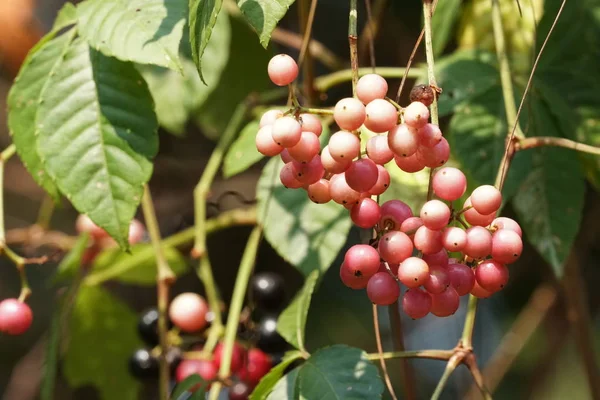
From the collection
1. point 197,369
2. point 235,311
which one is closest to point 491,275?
point 235,311

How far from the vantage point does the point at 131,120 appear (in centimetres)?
86

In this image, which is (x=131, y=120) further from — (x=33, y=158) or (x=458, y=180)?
(x=458, y=180)

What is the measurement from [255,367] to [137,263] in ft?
1.01

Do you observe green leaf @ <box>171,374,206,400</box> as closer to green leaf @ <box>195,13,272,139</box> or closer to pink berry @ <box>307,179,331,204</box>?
pink berry @ <box>307,179,331,204</box>

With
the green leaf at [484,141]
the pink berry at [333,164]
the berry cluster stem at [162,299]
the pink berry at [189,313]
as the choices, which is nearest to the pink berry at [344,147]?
the pink berry at [333,164]

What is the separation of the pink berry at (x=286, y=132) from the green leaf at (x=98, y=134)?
285 millimetres

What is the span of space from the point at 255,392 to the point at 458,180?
13.5 inches

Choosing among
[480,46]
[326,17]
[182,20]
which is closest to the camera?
[182,20]

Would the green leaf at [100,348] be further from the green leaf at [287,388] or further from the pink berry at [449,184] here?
the pink berry at [449,184]

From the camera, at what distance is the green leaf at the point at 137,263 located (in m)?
1.31

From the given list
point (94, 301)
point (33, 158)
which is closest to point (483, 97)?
point (33, 158)

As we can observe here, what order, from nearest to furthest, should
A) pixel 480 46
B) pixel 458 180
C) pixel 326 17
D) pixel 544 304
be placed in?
pixel 458 180 < pixel 480 46 < pixel 544 304 < pixel 326 17

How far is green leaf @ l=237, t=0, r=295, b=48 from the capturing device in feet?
2.08

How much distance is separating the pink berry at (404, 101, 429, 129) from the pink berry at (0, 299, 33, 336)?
0.59 m
